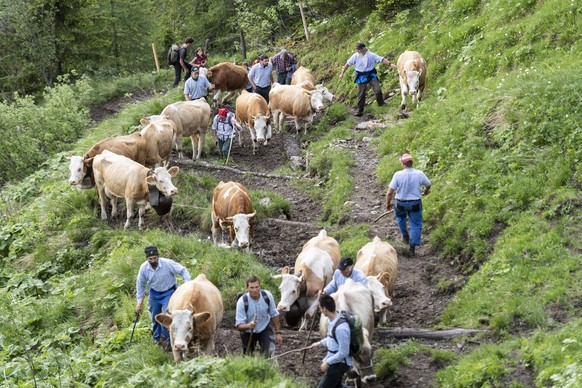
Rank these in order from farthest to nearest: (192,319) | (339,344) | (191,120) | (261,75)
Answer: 1. (261,75)
2. (191,120)
3. (192,319)
4. (339,344)

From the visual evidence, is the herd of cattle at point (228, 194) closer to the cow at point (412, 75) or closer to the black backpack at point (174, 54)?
the cow at point (412, 75)

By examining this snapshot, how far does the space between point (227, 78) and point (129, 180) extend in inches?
376

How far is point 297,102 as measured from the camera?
75.5ft

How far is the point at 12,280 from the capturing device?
17.5 meters

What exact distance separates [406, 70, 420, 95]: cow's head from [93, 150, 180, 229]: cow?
7.05m

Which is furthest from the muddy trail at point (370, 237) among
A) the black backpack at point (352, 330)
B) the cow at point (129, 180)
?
the cow at point (129, 180)

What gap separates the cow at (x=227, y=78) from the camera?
26.1 m

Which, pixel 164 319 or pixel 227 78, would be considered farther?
pixel 227 78

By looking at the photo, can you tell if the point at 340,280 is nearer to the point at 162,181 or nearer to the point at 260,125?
the point at 162,181

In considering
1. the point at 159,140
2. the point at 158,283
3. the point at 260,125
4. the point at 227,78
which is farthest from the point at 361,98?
the point at 158,283

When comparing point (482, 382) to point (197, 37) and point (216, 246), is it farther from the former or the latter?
point (197, 37)

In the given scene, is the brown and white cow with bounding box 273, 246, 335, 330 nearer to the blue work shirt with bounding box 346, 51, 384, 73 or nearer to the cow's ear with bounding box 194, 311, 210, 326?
the cow's ear with bounding box 194, 311, 210, 326

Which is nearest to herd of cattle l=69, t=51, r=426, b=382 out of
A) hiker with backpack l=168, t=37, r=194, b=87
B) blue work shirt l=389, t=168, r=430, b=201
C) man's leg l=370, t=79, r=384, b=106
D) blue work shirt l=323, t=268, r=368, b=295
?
blue work shirt l=323, t=268, r=368, b=295

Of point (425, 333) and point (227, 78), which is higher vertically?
point (227, 78)
